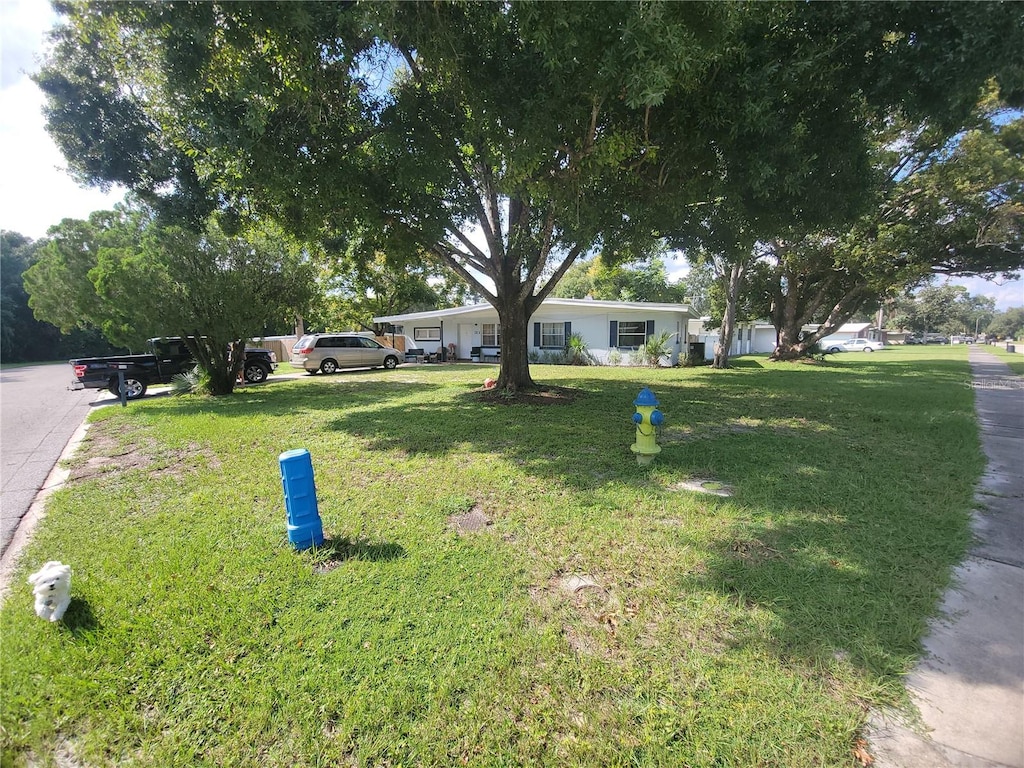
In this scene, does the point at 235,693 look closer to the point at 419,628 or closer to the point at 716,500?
the point at 419,628

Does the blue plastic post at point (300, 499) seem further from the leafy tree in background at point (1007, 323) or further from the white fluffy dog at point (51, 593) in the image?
the leafy tree in background at point (1007, 323)

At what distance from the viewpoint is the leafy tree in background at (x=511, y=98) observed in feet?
13.6

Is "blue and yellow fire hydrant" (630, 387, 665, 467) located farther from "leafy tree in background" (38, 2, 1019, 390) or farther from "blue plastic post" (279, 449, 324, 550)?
"blue plastic post" (279, 449, 324, 550)

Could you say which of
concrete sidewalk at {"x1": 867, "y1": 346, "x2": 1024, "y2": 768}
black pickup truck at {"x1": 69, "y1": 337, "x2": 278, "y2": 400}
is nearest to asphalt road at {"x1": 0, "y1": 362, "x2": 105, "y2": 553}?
black pickup truck at {"x1": 69, "y1": 337, "x2": 278, "y2": 400}

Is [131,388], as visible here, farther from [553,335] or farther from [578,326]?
[578,326]

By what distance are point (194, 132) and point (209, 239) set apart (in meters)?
4.89

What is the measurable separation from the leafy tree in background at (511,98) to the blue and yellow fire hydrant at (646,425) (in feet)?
9.53

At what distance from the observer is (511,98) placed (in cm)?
529

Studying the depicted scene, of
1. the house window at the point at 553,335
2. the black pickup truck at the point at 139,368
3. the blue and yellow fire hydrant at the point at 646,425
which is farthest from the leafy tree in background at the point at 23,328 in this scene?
the blue and yellow fire hydrant at the point at 646,425

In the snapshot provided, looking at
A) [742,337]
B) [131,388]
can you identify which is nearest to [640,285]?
[742,337]

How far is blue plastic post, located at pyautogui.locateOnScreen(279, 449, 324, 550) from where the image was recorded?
331 centimetres

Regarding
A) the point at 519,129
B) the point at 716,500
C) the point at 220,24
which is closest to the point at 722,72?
the point at 519,129

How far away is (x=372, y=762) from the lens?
1.81 m

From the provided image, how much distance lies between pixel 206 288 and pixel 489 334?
15542 mm
